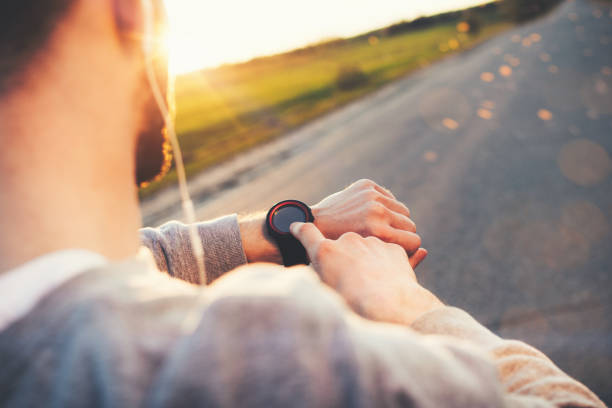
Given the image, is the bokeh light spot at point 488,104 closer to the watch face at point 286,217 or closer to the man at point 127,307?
the watch face at point 286,217

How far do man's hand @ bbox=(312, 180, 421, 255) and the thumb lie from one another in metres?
0.26

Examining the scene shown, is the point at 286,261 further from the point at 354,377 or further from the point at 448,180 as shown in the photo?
the point at 448,180

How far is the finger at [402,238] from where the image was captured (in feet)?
4.33

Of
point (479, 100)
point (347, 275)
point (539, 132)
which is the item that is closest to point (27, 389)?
point (347, 275)

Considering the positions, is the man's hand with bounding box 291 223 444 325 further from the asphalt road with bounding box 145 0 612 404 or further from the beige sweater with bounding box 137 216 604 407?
the asphalt road with bounding box 145 0 612 404

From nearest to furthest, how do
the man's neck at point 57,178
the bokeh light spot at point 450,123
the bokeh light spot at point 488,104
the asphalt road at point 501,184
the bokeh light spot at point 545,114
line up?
the man's neck at point 57,178 → the asphalt road at point 501,184 → the bokeh light spot at point 545,114 → the bokeh light spot at point 450,123 → the bokeh light spot at point 488,104

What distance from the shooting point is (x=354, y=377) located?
0.42 m

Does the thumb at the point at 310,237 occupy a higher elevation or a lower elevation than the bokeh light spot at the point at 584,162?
higher

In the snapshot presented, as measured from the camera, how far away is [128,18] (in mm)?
711

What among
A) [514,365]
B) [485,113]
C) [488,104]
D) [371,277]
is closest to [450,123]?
[485,113]

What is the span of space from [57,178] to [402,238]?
1.07m

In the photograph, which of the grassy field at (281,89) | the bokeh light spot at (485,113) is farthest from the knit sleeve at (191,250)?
the bokeh light spot at (485,113)

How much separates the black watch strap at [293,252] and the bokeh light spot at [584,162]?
13.5 feet

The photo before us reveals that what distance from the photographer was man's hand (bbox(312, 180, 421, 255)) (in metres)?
1.33
